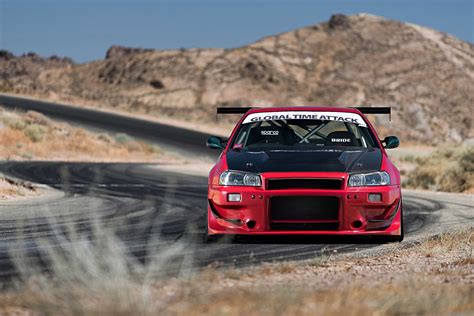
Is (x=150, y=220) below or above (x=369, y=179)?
below

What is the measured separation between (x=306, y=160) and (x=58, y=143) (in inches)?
1178

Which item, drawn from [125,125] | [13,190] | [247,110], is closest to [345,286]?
[247,110]

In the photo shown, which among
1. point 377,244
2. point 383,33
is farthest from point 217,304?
→ point 383,33

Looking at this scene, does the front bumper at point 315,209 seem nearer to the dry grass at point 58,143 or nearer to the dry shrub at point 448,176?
the dry shrub at point 448,176

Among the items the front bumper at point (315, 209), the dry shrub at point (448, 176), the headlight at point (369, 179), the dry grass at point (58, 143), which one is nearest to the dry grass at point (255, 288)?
the front bumper at point (315, 209)

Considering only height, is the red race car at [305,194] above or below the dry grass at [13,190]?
above

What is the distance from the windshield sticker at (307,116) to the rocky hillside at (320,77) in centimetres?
6221

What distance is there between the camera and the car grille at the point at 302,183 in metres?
9.81

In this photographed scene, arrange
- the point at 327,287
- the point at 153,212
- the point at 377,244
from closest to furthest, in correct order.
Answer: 1. the point at 327,287
2. the point at 377,244
3. the point at 153,212

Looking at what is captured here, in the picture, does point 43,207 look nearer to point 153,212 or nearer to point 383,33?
point 153,212

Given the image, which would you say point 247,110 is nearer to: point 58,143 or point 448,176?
point 448,176

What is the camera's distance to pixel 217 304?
6145 mm

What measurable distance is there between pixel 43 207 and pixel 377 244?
7106 mm

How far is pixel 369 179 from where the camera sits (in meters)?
9.96
